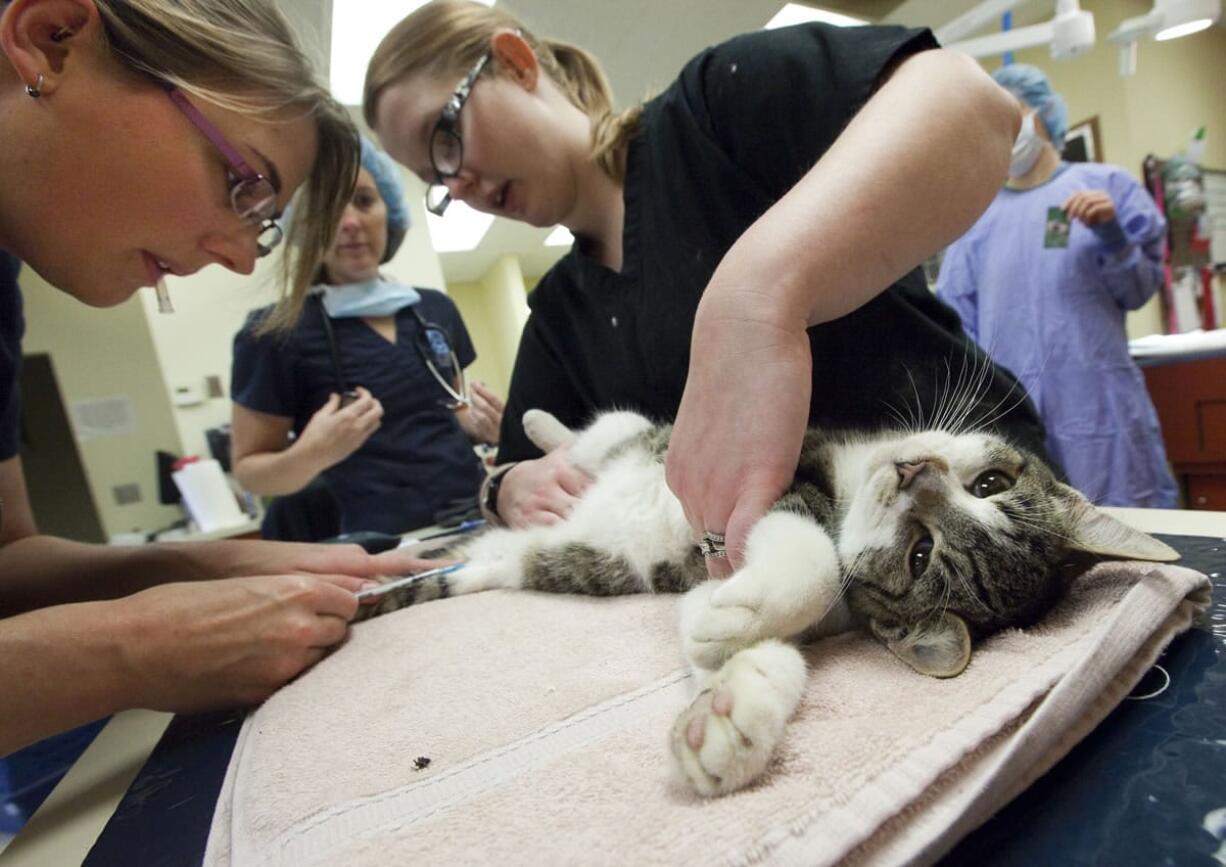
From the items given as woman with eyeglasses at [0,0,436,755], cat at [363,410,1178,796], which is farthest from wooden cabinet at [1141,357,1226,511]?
woman with eyeglasses at [0,0,436,755]

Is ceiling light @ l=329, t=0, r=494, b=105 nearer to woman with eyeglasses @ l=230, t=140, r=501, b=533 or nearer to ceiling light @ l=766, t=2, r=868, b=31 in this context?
woman with eyeglasses @ l=230, t=140, r=501, b=533

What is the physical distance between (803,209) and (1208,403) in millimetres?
2873

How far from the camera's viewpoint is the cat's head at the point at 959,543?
60 cm

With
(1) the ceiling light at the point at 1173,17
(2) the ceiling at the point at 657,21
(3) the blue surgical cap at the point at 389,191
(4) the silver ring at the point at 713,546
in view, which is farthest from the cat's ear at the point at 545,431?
(1) the ceiling light at the point at 1173,17

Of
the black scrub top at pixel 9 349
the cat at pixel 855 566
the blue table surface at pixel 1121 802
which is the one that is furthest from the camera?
the black scrub top at pixel 9 349

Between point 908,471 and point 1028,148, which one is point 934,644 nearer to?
point 908,471

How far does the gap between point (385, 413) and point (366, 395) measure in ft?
0.63

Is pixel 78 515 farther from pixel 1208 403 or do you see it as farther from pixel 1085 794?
pixel 1208 403

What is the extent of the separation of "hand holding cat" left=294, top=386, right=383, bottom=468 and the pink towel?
99cm

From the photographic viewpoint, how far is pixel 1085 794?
372 millimetres

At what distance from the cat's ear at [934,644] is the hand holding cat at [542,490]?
608 mm

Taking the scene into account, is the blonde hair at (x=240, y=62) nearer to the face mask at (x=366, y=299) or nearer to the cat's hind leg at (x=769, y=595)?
the face mask at (x=366, y=299)

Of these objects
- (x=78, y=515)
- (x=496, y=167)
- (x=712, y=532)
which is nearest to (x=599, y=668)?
(x=712, y=532)

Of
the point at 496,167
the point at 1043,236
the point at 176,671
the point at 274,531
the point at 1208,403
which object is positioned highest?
the point at 496,167
